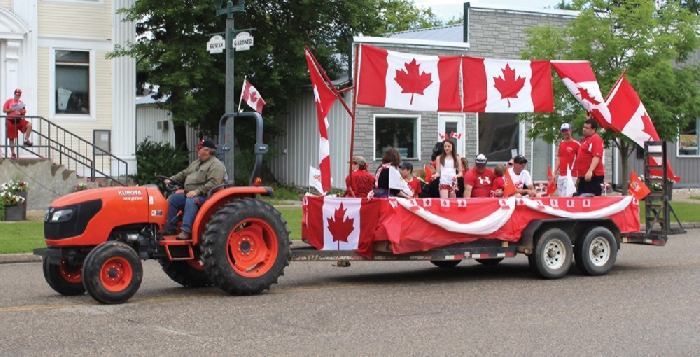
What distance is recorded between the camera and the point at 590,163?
49.6ft

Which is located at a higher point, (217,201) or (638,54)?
(638,54)

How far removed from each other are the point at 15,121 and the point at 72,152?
75.3 inches

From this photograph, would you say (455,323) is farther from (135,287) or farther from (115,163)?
(115,163)

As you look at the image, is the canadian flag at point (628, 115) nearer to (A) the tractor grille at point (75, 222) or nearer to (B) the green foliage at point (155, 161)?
(A) the tractor grille at point (75, 222)

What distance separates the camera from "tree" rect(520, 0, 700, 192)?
2358 cm

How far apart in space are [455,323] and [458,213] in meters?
3.43

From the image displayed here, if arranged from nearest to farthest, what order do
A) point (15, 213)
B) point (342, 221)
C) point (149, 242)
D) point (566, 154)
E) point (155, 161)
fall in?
point (149, 242) → point (342, 221) → point (566, 154) → point (15, 213) → point (155, 161)

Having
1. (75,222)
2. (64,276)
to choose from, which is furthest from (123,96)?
(75,222)

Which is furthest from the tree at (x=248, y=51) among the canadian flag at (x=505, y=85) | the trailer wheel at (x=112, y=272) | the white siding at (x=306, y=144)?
the trailer wheel at (x=112, y=272)

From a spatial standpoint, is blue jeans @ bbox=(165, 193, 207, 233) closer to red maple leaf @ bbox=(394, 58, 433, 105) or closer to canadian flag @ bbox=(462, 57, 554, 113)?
red maple leaf @ bbox=(394, 58, 433, 105)

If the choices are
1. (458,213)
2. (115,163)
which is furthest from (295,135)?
(458,213)

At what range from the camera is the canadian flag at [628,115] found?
51.9ft

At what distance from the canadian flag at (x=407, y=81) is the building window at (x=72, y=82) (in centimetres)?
1517

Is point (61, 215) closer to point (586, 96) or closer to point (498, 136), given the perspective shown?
point (586, 96)
